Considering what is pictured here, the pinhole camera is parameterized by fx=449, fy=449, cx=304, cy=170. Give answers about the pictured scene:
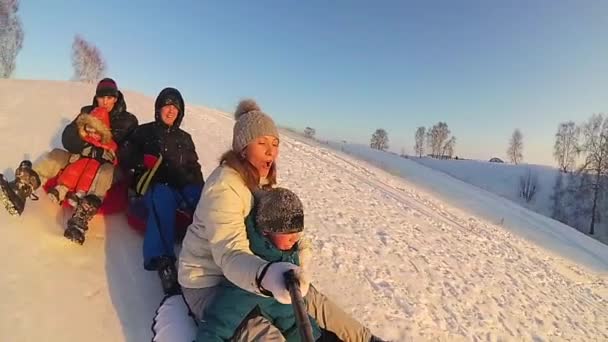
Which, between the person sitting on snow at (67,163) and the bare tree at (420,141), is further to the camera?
the bare tree at (420,141)

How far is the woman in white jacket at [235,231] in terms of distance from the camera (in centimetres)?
245

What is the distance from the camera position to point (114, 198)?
4254mm

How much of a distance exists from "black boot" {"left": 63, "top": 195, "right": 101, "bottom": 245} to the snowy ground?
0.18 metres

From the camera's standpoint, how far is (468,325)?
5105 millimetres

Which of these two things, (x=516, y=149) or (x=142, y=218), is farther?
(x=516, y=149)

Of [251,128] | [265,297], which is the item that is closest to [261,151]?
[251,128]

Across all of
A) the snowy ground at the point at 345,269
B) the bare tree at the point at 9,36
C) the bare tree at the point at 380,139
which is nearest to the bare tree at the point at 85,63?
the bare tree at the point at 9,36

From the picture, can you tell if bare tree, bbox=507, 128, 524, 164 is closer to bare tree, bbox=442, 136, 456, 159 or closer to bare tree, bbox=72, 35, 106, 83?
bare tree, bbox=442, 136, 456, 159

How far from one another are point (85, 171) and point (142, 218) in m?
0.64

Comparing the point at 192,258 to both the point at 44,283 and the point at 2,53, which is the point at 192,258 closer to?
the point at 44,283

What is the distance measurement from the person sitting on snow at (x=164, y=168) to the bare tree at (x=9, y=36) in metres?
A: 32.4

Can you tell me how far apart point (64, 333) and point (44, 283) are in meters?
0.55

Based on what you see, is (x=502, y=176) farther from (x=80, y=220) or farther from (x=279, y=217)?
(x=279, y=217)

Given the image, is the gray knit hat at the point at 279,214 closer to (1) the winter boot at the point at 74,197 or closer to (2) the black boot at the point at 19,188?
(1) the winter boot at the point at 74,197
